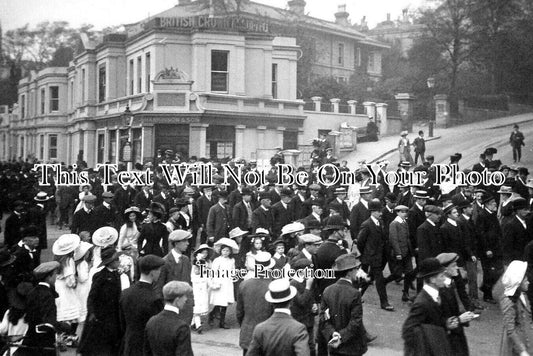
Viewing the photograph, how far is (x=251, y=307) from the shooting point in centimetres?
784

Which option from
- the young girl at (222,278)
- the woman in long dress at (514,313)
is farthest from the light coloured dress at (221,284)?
the woman in long dress at (514,313)

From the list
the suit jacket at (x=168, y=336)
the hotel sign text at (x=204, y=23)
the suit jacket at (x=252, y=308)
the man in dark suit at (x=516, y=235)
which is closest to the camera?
the suit jacket at (x=168, y=336)

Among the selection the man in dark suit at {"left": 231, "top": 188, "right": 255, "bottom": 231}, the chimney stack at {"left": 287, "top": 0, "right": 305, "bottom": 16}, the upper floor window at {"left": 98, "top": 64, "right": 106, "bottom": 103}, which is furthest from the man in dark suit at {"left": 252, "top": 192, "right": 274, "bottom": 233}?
the chimney stack at {"left": 287, "top": 0, "right": 305, "bottom": 16}

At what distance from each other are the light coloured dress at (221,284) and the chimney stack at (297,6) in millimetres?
39313

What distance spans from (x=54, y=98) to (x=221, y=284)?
4384 centimetres

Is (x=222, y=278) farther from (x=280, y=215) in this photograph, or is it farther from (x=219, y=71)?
(x=219, y=71)

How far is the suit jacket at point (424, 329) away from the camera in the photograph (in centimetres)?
635

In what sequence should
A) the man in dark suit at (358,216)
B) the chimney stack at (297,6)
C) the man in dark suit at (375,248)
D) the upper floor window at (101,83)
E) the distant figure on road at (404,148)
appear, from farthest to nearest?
1. the chimney stack at (297,6)
2. the upper floor window at (101,83)
3. the distant figure on road at (404,148)
4. the man in dark suit at (358,216)
5. the man in dark suit at (375,248)

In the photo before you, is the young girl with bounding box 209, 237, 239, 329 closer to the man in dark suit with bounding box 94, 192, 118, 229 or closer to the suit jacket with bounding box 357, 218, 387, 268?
the suit jacket with bounding box 357, 218, 387, 268

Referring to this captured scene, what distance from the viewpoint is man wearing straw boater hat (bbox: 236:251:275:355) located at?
25.5 ft

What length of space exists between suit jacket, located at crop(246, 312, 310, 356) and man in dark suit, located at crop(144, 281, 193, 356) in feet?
2.00

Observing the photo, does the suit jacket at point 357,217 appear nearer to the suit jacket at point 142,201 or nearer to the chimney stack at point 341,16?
the suit jacket at point 142,201

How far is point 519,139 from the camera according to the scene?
26.2 m

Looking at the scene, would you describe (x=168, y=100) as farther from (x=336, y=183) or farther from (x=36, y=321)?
(x=36, y=321)
